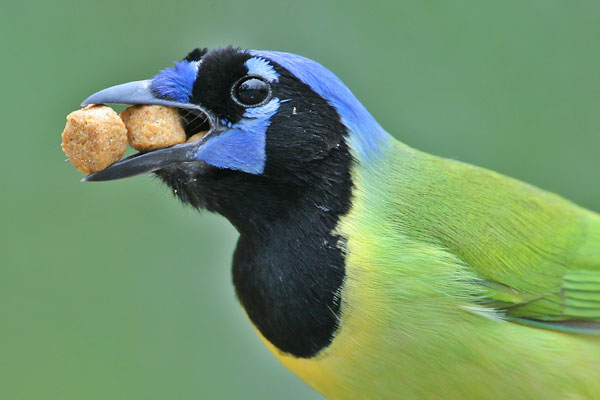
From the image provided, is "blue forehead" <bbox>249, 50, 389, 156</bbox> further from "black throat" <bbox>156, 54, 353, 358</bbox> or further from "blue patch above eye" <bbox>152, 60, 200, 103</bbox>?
"blue patch above eye" <bbox>152, 60, 200, 103</bbox>

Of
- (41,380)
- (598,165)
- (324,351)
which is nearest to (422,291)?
(324,351)

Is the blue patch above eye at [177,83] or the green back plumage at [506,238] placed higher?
the blue patch above eye at [177,83]

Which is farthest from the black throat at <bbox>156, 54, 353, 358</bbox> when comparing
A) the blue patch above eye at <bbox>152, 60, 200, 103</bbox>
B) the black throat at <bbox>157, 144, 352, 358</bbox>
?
the blue patch above eye at <bbox>152, 60, 200, 103</bbox>

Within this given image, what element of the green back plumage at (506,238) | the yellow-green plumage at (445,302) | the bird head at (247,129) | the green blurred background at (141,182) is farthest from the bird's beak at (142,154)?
the green blurred background at (141,182)

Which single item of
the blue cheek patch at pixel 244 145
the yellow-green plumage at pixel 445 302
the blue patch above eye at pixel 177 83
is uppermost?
the blue patch above eye at pixel 177 83

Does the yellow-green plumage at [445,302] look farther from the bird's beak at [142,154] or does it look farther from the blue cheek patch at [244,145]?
the bird's beak at [142,154]

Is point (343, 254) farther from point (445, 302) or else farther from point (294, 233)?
point (445, 302)
